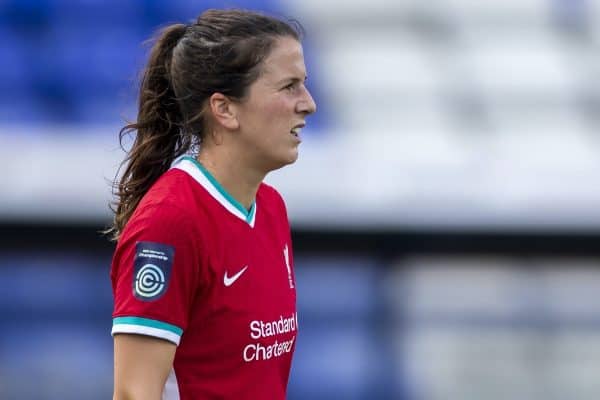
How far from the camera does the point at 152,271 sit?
1.94m

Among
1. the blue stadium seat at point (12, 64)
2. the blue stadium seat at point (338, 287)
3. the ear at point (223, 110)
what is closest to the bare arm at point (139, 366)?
the ear at point (223, 110)

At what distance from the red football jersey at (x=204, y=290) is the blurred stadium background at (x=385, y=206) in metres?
4.59

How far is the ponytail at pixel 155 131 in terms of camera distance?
7.25ft

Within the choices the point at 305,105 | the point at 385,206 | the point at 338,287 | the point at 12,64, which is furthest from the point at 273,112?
the point at 12,64

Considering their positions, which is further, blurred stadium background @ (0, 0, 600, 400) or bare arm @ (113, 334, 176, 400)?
blurred stadium background @ (0, 0, 600, 400)

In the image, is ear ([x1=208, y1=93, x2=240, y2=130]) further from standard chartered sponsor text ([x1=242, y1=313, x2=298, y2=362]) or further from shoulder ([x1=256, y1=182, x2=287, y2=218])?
standard chartered sponsor text ([x1=242, y1=313, x2=298, y2=362])

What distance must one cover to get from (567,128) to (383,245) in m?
1.32

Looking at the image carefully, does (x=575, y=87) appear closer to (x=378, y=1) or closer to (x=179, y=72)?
(x=378, y=1)

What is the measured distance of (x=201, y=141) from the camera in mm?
2201

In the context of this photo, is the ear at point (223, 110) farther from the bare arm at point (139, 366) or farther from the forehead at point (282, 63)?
the bare arm at point (139, 366)

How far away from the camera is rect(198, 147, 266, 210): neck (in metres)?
2.15

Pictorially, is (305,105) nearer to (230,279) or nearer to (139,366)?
(230,279)

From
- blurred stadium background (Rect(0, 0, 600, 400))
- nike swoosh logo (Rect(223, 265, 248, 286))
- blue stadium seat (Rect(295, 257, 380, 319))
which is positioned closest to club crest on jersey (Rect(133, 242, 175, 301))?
nike swoosh logo (Rect(223, 265, 248, 286))

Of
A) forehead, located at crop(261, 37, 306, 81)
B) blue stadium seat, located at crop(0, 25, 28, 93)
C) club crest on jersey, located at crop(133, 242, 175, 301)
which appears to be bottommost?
blue stadium seat, located at crop(0, 25, 28, 93)
